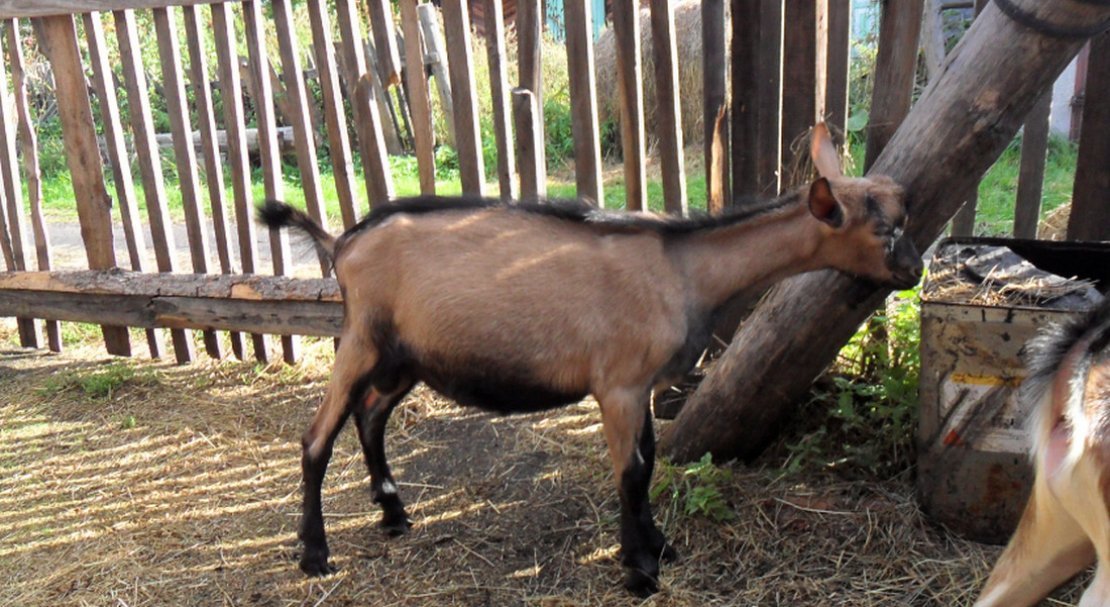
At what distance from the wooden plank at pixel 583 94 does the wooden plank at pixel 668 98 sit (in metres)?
0.32

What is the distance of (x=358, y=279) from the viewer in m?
3.81

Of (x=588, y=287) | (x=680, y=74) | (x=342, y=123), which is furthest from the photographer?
(x=680, y=74)

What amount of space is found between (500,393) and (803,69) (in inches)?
79.1

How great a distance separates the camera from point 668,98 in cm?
488

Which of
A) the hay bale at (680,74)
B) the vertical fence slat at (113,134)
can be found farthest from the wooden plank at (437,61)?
the vertical fence slat at (113,134)

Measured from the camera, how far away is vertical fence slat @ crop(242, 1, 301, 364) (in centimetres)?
541

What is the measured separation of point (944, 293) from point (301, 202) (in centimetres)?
692

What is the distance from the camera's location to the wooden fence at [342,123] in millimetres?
4492

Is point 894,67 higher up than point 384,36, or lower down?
lower down

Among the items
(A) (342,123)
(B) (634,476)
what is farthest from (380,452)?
(A) (342,123)

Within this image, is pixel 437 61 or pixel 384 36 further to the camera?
pixel 437 61

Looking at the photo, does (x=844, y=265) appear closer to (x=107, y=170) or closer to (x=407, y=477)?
(x=407, y=477)

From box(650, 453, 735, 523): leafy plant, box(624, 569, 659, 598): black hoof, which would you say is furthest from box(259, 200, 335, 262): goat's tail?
box(624, 569, 659, 598): black hoof

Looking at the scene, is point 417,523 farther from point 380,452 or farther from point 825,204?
point 825,204
